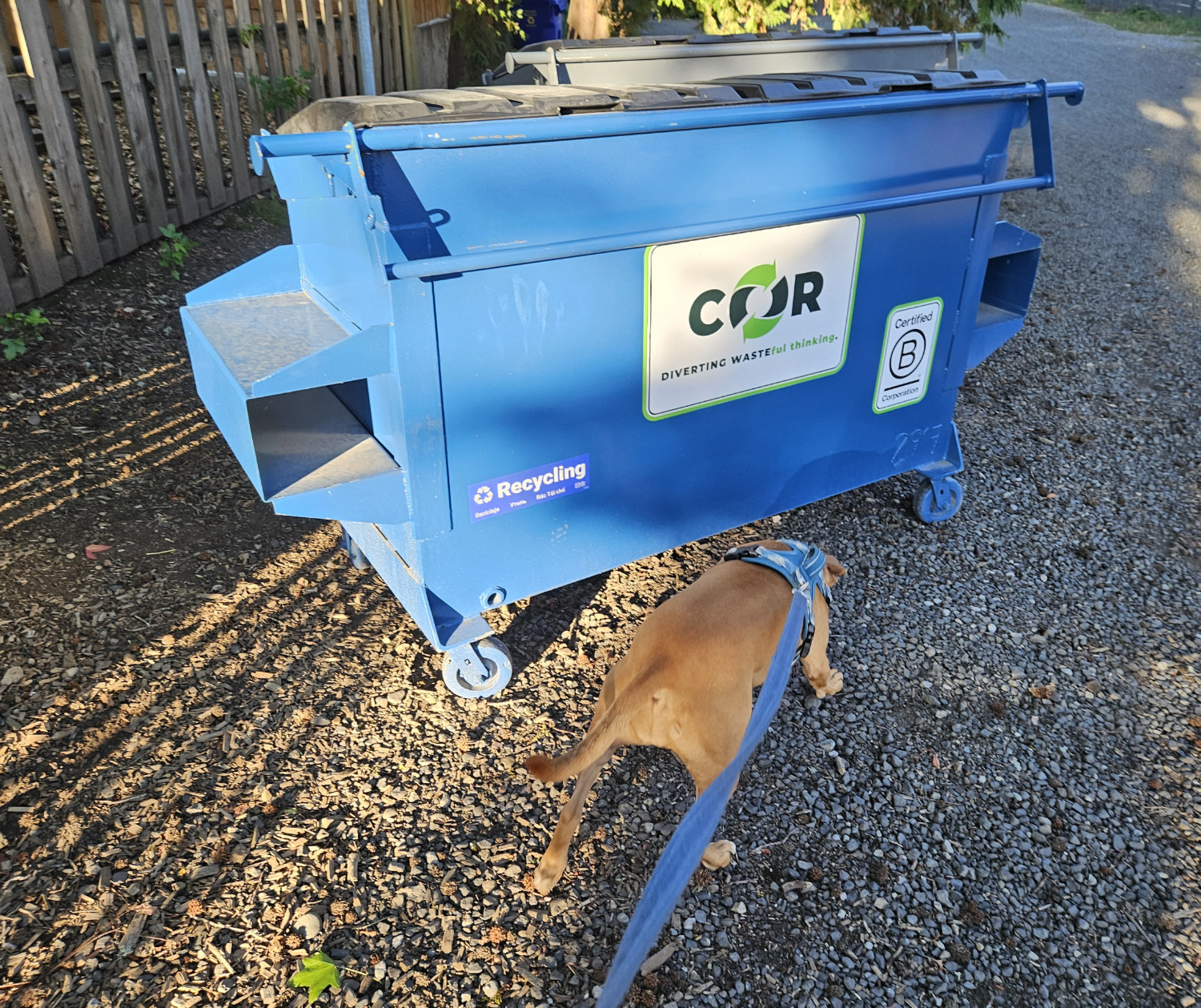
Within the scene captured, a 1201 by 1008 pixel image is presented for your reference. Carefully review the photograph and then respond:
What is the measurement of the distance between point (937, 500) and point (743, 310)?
5.41 ft

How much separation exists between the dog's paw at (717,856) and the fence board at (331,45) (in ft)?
22.1

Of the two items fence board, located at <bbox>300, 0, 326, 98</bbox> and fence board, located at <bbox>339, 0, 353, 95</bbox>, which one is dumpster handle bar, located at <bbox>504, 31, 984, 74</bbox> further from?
fence board, located at <bbox>339, 0, 353, 95</bbox>


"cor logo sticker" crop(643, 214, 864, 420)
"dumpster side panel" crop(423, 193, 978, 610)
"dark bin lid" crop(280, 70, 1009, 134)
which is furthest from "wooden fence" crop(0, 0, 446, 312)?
"cor logo sticker" crop(643, 214, 864, 420)

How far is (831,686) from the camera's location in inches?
116

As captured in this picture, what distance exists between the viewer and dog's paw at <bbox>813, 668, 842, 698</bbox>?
2932 mm

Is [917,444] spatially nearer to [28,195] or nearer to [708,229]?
[708,229]

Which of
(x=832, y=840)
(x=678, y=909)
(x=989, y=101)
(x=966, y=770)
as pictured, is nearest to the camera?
(x=678, y=909)

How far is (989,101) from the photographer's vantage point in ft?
10.1

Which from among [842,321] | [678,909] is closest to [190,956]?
[678,909]

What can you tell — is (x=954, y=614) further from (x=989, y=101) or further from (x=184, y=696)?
(x=184, y=696)

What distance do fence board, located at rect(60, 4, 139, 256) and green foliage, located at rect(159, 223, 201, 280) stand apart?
18 cm

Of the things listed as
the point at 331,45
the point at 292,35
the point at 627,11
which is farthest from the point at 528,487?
the point at 627,11

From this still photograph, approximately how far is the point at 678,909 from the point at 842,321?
2.06 metres

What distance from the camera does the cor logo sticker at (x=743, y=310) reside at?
106 inches
